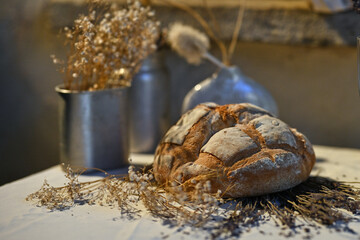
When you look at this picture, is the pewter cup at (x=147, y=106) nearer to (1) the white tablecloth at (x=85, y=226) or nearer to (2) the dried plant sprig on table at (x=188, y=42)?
(2) the dried plant sprig on table at (x=188, y=42)

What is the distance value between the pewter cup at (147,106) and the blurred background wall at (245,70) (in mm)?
363

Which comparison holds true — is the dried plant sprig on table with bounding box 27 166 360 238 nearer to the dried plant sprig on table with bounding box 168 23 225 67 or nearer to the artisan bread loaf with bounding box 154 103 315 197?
the artisan bread loaf with bounding box 154 103 315 197

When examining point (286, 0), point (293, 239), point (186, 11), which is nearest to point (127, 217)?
point (293, 239)

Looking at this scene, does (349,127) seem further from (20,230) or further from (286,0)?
(20,230)

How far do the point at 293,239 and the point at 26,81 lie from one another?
5.86ft

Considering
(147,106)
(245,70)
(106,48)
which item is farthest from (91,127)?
(245,70)

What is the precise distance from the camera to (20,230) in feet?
2.92

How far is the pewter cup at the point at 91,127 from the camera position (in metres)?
1.25

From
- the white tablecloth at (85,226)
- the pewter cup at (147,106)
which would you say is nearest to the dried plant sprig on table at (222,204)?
the white tablecloth at (85,226)

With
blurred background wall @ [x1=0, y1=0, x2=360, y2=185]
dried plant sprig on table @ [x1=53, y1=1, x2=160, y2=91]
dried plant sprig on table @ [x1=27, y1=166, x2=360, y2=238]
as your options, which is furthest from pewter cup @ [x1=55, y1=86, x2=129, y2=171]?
blurred background wall @ [x1=0, y1=0, x2=360, y2=185]

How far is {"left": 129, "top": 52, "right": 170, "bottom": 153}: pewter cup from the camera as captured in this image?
62.7 inches

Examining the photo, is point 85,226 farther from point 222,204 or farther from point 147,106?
point 147,106

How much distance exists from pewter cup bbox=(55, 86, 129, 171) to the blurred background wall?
56 centimetres

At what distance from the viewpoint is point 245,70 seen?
6.63 feet
